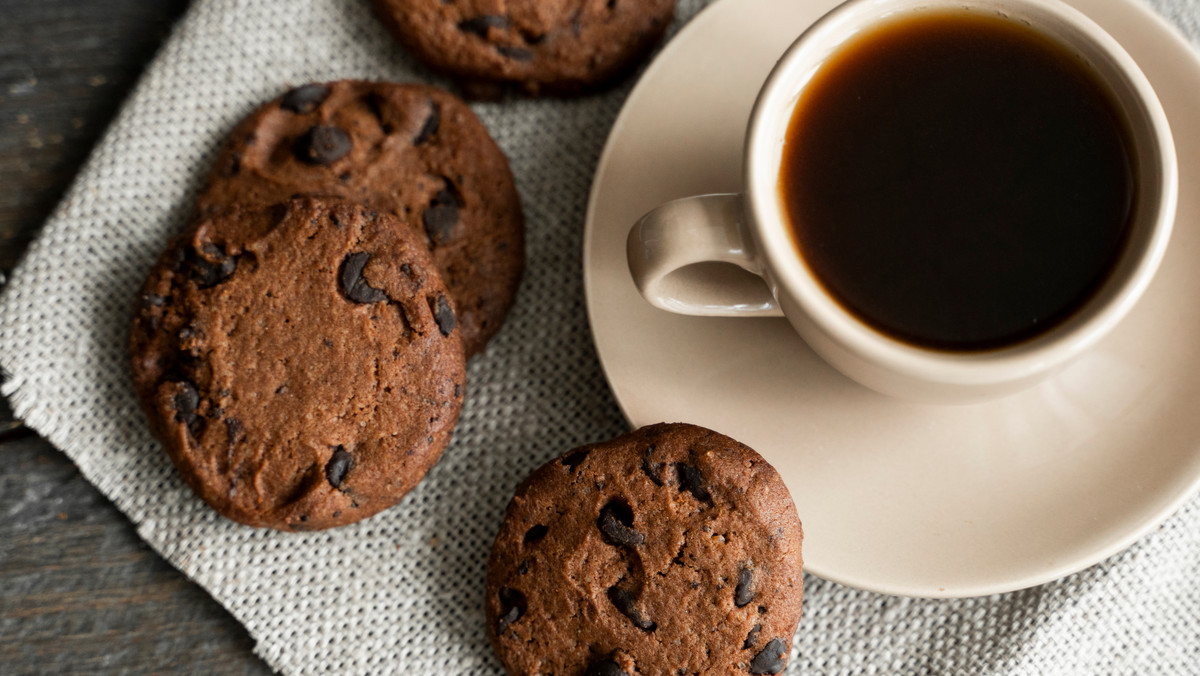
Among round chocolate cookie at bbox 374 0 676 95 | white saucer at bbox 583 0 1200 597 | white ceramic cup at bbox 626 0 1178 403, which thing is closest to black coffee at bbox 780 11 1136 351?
white ceramic cup at bbox 626 0 1178 403

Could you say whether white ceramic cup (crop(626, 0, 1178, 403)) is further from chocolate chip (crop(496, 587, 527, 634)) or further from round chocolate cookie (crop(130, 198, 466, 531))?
chocolate chip (crop(496, 587, 527, 634))

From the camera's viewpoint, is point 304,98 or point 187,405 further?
point 304,98

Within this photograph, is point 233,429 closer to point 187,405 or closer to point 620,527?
point 187,405

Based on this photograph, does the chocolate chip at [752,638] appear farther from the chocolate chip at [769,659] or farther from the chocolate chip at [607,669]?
the chocolate chip at [607,669]

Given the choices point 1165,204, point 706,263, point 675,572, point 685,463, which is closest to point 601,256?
point 706,263

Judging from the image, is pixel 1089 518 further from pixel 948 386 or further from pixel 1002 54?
pixel 1002 54

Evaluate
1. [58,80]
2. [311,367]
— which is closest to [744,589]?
[311,367]

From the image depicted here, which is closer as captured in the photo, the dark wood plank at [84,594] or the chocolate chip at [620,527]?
the chocolate chip at [620,527]

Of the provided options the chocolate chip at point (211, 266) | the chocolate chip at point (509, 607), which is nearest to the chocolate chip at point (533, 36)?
the chocolate chip at point (211, 266)
